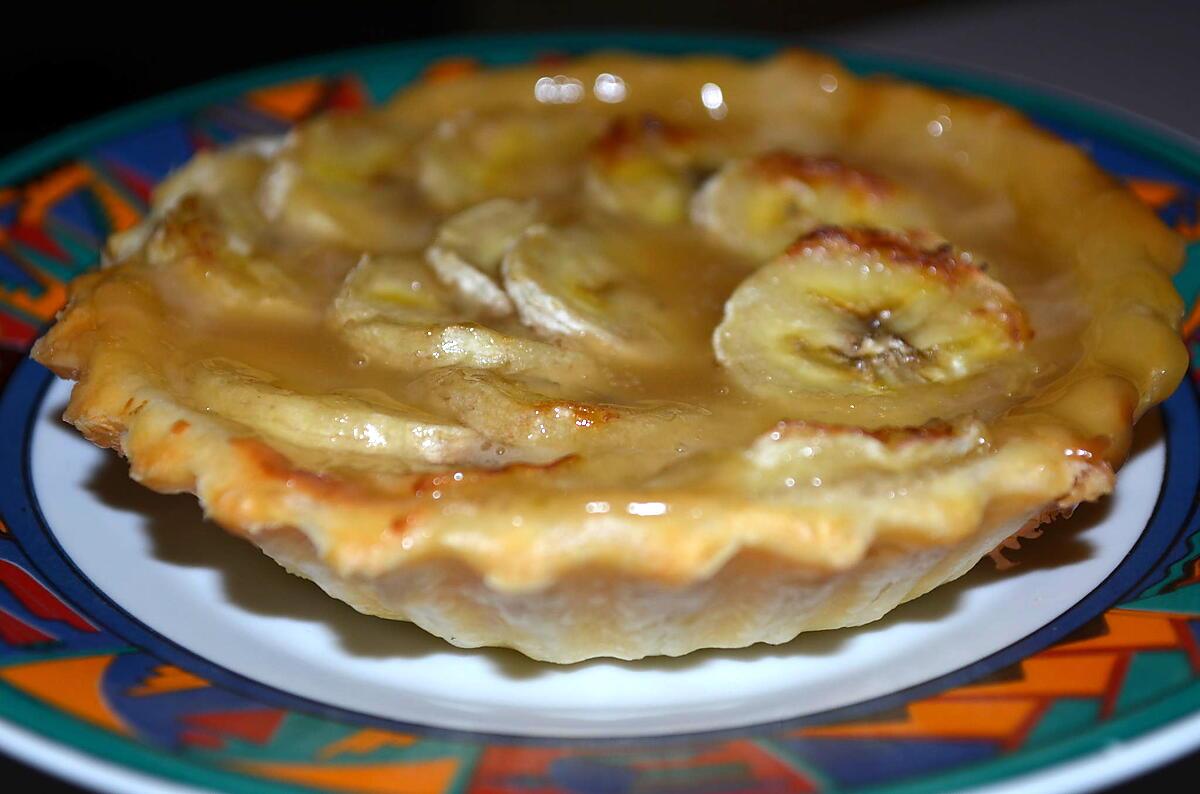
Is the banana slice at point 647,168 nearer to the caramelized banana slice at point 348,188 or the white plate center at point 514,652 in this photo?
the caramelized banana slice at point 348,188

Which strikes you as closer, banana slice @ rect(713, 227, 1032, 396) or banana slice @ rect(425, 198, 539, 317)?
banana slice @ rect(713, 227, 1032, 396)

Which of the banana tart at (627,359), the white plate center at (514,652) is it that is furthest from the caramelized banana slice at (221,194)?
the white plate center at (514,652)

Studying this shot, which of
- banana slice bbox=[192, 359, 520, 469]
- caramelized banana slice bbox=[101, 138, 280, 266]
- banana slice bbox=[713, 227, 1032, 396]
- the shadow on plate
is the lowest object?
the shadow on plate

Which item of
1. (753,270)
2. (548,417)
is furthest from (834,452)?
(753,270)

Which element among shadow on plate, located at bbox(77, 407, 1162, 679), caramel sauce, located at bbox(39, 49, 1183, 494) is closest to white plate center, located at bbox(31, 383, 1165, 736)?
shadow on plate, located at bbox(77, 407, 1162, 679)

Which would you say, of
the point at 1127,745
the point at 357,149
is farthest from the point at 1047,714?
the point at 357,149

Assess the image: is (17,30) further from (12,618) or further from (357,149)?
(12,618)

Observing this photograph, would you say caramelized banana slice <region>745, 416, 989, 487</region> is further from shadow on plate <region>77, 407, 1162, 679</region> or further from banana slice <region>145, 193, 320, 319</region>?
banana slice <region>145, 193, 320, 319</region>

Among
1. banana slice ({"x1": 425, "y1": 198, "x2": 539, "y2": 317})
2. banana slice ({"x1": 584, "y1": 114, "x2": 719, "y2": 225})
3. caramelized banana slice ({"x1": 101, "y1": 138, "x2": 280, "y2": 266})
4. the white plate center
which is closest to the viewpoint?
the white plate center
